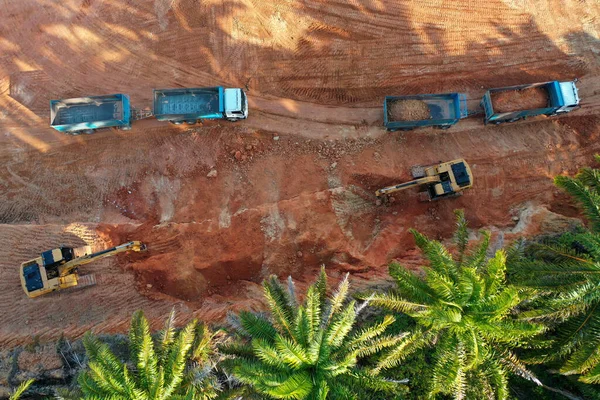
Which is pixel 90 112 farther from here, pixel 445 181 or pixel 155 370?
pixel 445 181

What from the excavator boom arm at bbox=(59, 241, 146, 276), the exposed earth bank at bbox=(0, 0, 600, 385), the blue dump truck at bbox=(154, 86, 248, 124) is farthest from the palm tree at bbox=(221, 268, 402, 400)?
the blue dump truck at bbox=(154, 86, 248, 124)

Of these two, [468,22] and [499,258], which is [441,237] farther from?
[468,22]

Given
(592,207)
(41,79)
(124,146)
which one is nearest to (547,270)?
(592,207)

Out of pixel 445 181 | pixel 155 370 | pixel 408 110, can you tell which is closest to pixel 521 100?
pixel 408 110

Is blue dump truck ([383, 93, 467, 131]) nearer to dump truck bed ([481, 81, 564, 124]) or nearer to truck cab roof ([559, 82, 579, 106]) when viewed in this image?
dump truck bed ([481, 81, 564, 124])

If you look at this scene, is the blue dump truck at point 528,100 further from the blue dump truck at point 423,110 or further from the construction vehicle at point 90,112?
the construction vehicle at point 90,112

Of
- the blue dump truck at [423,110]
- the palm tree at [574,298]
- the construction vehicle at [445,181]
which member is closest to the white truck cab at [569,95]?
the blue dump truck at [423,110]
